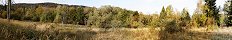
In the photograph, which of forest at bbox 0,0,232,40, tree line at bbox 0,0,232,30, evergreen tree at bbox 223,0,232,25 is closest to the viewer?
forest at bbox 0,0,232,40

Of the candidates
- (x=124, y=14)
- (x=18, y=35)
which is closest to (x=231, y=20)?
(x=124, y=14)

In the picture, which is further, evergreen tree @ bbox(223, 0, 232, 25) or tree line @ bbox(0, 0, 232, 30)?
evergreen tree @ bbox(223, 0, 232, 25)

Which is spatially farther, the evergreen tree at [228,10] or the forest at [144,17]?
the evergreen tree at [228,10]

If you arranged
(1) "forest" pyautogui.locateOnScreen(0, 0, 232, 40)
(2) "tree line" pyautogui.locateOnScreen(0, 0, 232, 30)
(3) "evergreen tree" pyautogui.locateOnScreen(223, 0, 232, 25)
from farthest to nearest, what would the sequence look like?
(3) "evergreen tree" pyautogui.locateOnScreen(223, 0, 232, 25)
(2) "tree line" pyautogui.locateOnScreen(0, 0, 232, 30)
(1) "forest" pyautogui.locateOnScreen(0, 0, 232, 40)

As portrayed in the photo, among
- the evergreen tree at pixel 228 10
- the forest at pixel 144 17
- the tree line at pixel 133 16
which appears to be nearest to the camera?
the forest at pixel 144 17

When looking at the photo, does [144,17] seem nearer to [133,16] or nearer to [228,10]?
[133,16]

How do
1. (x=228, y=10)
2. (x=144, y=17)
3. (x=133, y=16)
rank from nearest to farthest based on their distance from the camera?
(x=228, y=10)
(x=144, y=17)
(x=133, y=16)

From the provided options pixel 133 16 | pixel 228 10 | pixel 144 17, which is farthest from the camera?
→ pixel 133 16

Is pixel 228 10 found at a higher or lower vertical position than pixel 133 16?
higher

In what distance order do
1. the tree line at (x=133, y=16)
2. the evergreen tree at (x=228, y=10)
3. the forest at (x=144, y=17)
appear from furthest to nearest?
the evergreen tree at (x=228, y=10) < the tree line at (x=133, y=16) < the forest at (x=144, y=17)

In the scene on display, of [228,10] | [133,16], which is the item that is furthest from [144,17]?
[228,10]

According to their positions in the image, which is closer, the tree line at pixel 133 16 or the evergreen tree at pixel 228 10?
the tree line at pixel 133 16

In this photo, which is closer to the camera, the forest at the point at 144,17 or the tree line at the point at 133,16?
the forest at the point at 144,17

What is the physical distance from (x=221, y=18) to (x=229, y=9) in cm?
264
